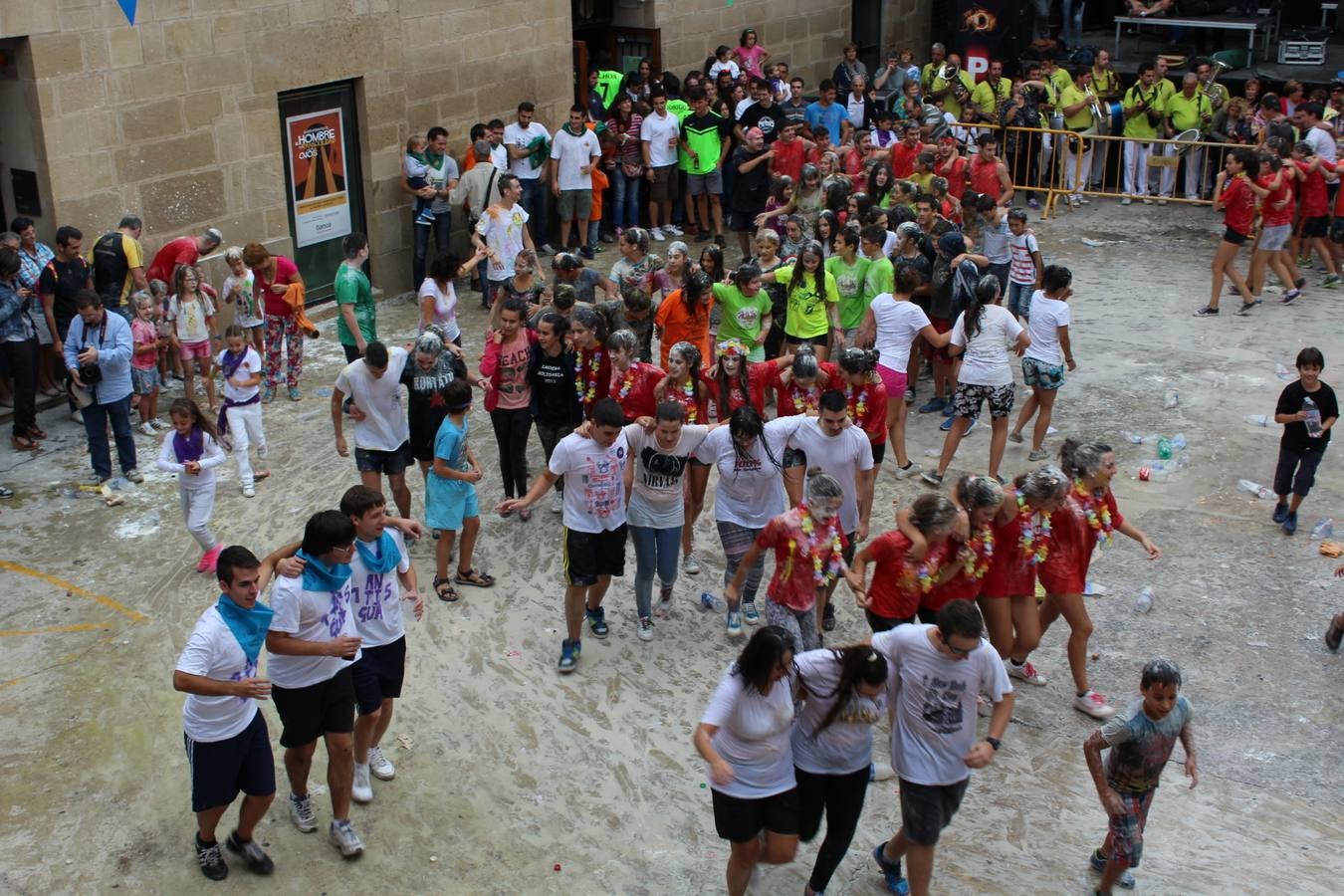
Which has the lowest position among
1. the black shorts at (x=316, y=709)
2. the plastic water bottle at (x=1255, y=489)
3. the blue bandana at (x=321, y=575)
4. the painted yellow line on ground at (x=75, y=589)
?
the painted yellow line on ground at (x=75, y=589)

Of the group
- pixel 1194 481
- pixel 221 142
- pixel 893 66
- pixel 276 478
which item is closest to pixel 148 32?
pixel 221 142

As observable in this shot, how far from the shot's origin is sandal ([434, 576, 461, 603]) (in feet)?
28.2

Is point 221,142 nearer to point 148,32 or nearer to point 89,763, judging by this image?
point 148,32


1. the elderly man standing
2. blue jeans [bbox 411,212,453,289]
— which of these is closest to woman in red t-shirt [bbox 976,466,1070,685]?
the elderly man standing

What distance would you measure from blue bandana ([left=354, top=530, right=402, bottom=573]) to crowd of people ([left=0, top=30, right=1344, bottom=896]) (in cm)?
2

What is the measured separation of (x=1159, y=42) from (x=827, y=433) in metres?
15.9

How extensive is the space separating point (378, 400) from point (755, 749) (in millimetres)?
3965

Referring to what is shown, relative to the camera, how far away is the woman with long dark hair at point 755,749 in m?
5.55

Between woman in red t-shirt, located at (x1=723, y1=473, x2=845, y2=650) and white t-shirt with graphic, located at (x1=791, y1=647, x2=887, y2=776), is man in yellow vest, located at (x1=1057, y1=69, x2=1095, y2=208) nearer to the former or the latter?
woman in red t-shirt, located at (x1=723, y1=473, x2=845, y2=650)

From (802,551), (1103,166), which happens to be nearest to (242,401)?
(802,551)

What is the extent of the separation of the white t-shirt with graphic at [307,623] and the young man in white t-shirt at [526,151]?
9.33m

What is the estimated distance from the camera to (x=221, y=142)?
12461mm

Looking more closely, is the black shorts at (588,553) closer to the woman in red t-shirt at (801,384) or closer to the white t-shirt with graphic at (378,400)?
the woman in red t-shirt at (801,384)

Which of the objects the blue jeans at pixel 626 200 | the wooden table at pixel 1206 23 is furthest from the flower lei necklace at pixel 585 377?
the wooden table at pixel 1206 23
